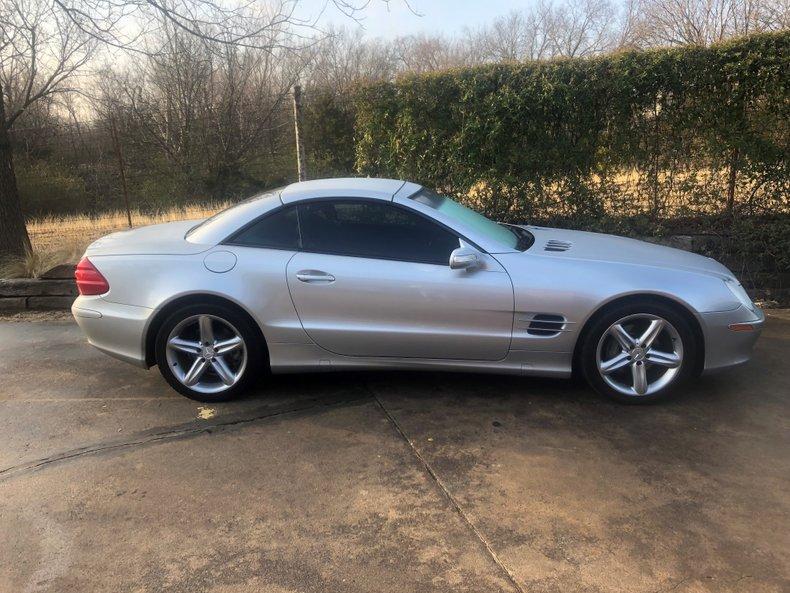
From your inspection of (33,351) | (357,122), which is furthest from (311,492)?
(357,122)

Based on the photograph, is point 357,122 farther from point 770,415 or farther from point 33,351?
point 770,415

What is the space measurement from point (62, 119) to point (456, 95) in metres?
18.2

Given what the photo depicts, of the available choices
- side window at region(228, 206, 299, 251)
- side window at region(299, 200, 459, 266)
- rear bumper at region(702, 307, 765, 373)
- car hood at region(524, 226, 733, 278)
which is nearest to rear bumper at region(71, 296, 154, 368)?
side window at region(228, 206, 299, 251)

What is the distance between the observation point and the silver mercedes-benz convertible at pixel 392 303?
3.77m

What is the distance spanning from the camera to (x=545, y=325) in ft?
12.5

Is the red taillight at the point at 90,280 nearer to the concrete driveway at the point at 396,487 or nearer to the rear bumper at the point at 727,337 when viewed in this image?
the concrete driveway at the point at 396,487

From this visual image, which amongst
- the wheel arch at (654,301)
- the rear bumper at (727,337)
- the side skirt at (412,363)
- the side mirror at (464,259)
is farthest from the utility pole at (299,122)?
the rear bumper at (727,337)

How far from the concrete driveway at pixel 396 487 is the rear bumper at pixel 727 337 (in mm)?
305

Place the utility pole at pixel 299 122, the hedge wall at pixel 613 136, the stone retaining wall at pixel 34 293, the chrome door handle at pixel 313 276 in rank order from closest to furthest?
the chrome door handle at pixel 313 276 → the hedge wall at pixel 613 136 → the stone retaining wall at pixel 34 293 → the utility pole at pixel 299 122

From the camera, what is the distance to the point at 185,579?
96.8 inches

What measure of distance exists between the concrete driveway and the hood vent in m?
0.98

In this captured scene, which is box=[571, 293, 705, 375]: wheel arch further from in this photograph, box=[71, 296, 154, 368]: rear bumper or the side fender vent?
box=[71, 296, 154, 368]: rear bumper

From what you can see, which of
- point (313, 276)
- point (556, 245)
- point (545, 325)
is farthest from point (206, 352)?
point (556, 245)

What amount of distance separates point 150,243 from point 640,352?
338 centimetres
